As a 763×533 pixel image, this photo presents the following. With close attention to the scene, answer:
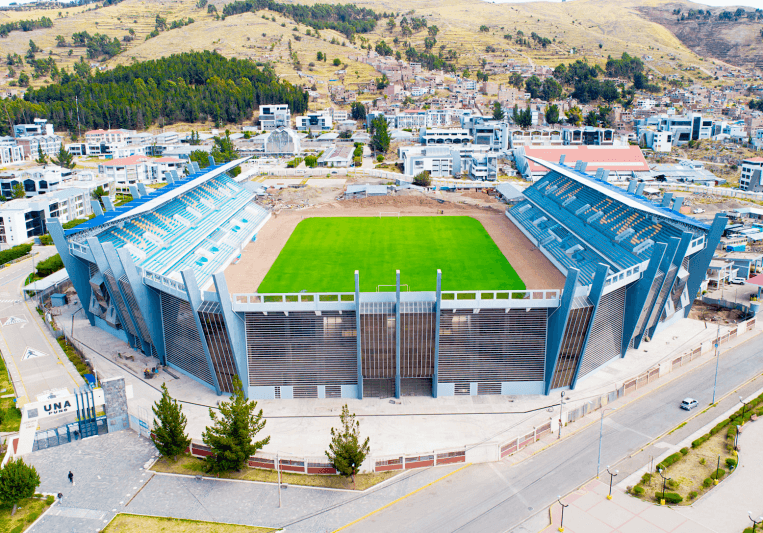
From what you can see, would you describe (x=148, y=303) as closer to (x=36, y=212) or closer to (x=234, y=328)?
(x=234, y=328)

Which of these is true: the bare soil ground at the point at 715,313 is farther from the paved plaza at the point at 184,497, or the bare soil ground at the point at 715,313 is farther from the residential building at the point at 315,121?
the residential building at the point at 315,121

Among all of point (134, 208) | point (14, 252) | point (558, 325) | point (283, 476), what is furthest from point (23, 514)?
point (14, 252)

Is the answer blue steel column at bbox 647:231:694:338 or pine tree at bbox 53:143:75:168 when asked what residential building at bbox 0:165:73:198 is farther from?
blue steel column at bbox 647:231:694:338

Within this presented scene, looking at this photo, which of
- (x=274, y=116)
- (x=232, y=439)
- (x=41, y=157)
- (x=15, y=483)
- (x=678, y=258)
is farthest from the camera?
(x=274, y=116)

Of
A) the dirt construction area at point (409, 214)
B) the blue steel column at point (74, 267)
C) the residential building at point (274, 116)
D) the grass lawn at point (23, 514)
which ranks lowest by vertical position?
the grass lawn at point (23, 514)

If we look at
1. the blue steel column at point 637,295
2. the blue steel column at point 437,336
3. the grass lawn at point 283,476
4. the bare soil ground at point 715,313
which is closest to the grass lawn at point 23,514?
the grass lawn at point 283,476
